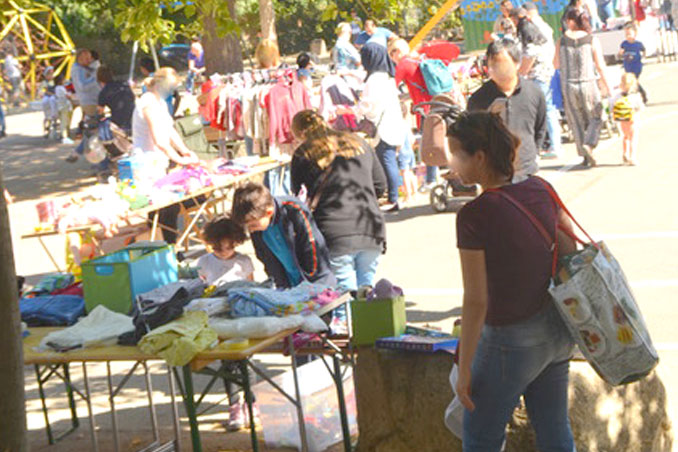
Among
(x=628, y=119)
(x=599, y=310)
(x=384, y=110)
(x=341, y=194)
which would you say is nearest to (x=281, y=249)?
(x=341, y=194)

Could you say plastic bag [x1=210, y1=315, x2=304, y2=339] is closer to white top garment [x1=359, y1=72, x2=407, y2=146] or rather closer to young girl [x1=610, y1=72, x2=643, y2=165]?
white top garment [x1=359, y1=72, x2=407, y2=146]

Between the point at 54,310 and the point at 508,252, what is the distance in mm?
3610

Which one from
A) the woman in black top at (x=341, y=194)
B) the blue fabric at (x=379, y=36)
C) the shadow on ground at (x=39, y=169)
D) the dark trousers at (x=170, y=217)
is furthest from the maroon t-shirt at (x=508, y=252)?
the shadow on ground at (x=39, y=169)

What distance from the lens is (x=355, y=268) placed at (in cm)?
781

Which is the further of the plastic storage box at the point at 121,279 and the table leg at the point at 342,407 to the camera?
the plastic storage box at the point at 121,279

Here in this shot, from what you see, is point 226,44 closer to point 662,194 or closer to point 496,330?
point 662,194

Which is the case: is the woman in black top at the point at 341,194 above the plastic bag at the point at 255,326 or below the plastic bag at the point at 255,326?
above

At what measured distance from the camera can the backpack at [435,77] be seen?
14859 mm

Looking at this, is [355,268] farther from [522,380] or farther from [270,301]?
[522,380]

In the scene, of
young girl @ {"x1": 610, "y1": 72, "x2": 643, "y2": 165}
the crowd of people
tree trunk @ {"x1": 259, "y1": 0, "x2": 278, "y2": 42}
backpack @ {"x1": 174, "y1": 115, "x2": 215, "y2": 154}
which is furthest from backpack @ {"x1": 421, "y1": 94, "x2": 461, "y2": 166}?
tree trunk @ {"x1": 259, "y1": 0, "x2": 278, "y2": 42}

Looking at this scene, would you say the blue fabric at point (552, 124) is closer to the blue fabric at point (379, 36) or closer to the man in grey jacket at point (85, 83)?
the blue fabric at point (379, 36)

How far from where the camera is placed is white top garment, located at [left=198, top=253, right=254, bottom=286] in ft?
25.7

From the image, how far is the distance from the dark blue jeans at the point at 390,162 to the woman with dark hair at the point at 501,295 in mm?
9668

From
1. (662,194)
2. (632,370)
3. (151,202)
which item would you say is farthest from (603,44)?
(632,370)
